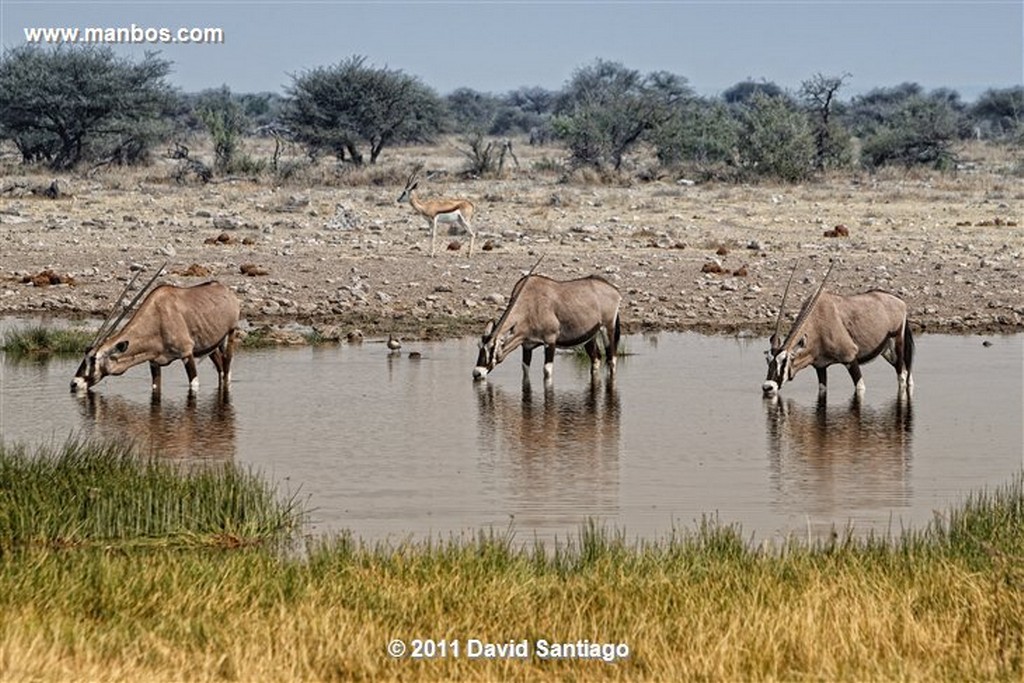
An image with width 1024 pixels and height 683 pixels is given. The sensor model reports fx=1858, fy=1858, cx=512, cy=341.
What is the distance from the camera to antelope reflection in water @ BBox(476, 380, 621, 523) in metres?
10.6

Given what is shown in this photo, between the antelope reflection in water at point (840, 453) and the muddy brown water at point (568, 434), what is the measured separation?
3cm

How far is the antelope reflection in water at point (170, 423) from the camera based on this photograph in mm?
12070

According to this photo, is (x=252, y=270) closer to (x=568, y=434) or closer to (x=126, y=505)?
(x=568, y=434)

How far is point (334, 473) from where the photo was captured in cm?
1132

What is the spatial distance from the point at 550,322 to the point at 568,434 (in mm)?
2554

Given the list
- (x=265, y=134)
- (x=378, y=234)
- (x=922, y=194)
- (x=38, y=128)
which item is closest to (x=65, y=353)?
(x=378, y=234)

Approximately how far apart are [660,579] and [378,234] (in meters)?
17.7

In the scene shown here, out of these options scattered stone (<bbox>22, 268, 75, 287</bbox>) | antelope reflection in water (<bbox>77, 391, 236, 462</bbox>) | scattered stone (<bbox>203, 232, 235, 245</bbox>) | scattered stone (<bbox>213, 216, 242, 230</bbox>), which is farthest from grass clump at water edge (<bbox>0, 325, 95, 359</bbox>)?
scattered stone (<bbox>213, 216, 242, 230</bbox>)

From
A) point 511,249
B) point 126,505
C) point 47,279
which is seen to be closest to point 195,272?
point 47,279

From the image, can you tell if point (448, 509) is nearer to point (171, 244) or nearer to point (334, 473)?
point (334, 473)

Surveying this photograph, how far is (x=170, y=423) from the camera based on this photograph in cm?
1330

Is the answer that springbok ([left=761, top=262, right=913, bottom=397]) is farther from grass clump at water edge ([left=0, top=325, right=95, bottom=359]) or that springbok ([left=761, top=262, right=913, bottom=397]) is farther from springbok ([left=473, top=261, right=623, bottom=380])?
grass clump at water edge ([left=0, top=325, right=95, bottom=359])

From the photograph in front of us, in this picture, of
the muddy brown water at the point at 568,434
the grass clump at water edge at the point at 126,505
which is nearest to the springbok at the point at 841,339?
the muddy brown water at the point at 568,434

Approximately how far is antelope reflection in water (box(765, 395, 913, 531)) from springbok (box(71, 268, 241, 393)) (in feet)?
14.4
